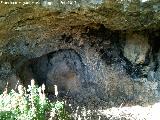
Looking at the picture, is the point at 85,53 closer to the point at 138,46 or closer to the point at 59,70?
the point at 59,70

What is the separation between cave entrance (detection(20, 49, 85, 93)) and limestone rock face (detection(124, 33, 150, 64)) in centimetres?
68

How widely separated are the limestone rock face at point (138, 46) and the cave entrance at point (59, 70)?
2.23ft

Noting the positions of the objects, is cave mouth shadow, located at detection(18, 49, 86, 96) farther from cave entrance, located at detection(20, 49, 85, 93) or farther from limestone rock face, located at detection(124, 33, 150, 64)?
limestone rock face, located at detection(124, 33, 150, 64)

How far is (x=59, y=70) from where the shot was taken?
5527 millimetres

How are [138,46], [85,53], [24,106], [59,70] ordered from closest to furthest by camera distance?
[24,106]
[138,46]
[85,53]
[59,70]

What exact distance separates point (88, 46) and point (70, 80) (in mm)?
527

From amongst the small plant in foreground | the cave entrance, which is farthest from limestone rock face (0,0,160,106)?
the small plant in foreground

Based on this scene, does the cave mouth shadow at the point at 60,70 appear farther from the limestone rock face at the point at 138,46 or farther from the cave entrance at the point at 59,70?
the limestone rock face at the point at 138,46

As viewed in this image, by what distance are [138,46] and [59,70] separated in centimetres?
110

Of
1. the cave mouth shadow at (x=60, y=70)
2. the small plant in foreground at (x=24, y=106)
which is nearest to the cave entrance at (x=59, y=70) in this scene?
the cave mouth shadow at (x=60, y=70)

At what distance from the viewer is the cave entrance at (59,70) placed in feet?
17.9

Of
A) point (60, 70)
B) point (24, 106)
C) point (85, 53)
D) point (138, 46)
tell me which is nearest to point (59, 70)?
point (60, 70)

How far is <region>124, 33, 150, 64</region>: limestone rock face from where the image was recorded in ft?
17.3

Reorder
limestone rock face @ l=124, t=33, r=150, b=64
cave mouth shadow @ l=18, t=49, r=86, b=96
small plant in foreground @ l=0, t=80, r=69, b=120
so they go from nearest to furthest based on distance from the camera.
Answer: small plant in foreground @ l=0, t=80, r=69, b=120 → limestone rock face @ l=124, t=33, r=150, b=64 → cave mouth shadow @ l=18, t=49, r=86, b=96
